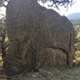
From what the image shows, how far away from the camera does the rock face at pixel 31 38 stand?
32.1ft

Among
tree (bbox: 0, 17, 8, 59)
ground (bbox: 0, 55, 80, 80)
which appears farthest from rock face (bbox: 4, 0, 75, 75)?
tree (bbox: 0, 17, 8, 59)

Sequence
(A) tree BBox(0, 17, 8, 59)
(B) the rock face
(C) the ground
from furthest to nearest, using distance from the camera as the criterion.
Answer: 1. (A) tree BBox(0, 17, 8, 59)
2. (B) the rock face
3. (C) the ground

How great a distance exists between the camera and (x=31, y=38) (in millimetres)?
10125

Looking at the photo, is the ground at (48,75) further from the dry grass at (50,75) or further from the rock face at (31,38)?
the rock face at (31,38)

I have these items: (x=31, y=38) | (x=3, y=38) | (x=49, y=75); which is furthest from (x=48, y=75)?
(x=3, y=38)

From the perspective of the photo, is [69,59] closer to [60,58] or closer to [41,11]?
[60,58]

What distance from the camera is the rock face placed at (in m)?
9.78

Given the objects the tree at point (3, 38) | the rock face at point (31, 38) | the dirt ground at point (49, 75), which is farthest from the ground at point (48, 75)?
the tree at point (3, 38)

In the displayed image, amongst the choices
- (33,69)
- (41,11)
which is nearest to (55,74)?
(33,69)

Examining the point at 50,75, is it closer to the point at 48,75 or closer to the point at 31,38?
the point at 48,75

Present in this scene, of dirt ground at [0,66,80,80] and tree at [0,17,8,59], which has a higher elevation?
tree at [0,17,8,59]

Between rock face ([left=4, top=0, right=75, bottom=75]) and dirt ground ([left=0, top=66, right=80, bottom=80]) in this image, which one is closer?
dirt ground ([left=0, top=66, right=80, bottom=80])

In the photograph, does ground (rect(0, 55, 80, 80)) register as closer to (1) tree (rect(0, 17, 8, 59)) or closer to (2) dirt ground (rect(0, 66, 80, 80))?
(2) dirt ground (rect(0, 66, 80, 80))

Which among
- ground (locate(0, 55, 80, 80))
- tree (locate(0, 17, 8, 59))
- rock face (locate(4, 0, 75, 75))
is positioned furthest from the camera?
tree (locate(0, 17, 8, 59))
